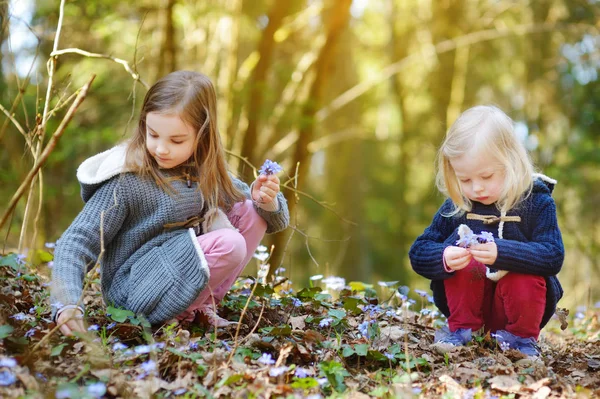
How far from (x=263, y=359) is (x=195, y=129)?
3.99 feet

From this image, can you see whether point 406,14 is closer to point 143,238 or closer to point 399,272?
point 399,272

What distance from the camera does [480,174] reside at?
2916mm

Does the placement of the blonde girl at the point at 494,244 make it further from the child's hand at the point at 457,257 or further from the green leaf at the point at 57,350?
the green leaf at the point at 57,350

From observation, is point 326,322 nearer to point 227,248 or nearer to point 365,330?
point 365,330

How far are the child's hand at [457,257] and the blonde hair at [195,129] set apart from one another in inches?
44.9

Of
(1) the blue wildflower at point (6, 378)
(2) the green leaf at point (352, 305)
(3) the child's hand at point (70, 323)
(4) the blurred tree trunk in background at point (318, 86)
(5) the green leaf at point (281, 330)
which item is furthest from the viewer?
(4) the blurred tree trunk in background at point (318, 86)

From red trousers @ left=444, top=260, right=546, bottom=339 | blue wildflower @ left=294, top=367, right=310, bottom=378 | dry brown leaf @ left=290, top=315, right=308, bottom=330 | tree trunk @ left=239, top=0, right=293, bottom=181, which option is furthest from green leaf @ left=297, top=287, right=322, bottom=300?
tree trunk @ left=239, top=0, right=293, bottom=181

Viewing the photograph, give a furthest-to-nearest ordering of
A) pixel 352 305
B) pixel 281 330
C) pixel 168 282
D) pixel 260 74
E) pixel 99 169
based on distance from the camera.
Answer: pixel 260 74
pixel 352 305
pixel 99 169
pixel 168 282
pixel 281 330

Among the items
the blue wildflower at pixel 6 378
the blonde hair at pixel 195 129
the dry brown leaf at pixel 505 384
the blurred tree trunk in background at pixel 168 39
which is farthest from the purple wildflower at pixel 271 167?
the blurred tree trunk in background at pixel 168 39

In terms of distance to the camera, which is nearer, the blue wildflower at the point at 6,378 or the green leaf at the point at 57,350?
the blue wildflower at the point at 6,378

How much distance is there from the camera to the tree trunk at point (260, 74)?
732cm

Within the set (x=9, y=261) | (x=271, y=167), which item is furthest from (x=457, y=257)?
(x=9, y=261)

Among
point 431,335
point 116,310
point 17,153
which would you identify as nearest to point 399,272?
point 17,153

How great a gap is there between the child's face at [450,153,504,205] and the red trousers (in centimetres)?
36
